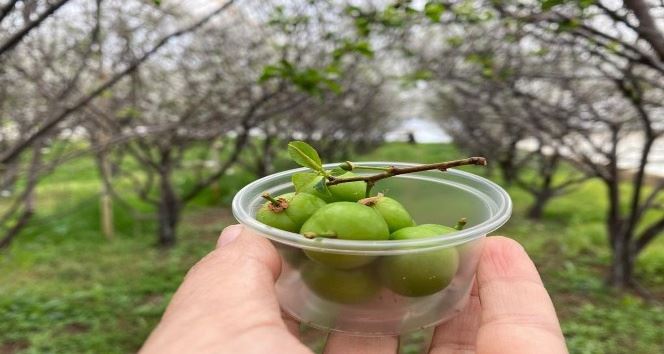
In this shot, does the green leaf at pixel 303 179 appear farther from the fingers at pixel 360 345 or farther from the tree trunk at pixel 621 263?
the tree trunk at pixel 621 263

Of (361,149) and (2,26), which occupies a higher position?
(2,26)

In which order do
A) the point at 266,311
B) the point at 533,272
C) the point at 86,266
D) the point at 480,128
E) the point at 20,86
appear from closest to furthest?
the point at 266,311, the point at 533,272, the point at 20,86, the point at 86,266, the point at 480,128

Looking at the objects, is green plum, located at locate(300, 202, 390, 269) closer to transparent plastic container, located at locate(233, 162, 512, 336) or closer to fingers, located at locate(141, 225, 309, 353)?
transparent plastic container, located at locate(233, 162, 512, 336)

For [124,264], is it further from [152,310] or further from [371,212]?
[371,212]

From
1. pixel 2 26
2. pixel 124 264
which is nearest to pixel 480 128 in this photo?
pixel 124 264

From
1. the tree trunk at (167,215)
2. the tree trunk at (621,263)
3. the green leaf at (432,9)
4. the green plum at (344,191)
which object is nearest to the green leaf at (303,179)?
the green plum at (344,191)

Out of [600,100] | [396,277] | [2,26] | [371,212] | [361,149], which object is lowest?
[361,149]

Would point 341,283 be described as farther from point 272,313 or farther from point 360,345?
point 360,345
